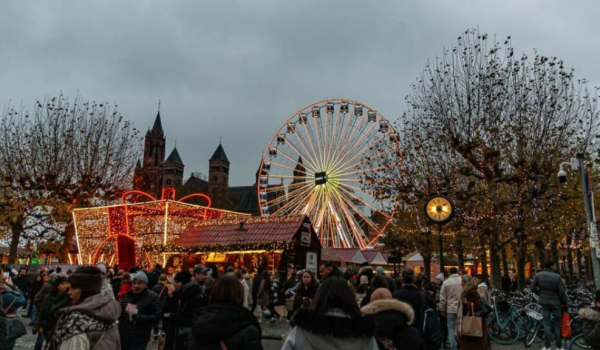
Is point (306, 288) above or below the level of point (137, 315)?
above

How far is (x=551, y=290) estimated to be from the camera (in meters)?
9.98

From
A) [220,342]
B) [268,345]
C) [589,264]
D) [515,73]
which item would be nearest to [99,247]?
[268,345]

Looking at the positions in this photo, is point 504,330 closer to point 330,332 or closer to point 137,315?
point 137,315

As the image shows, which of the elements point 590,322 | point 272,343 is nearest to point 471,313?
point 590,322

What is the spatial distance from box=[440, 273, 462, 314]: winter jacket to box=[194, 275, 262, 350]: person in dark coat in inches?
259

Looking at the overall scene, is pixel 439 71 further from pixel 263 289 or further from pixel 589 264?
pixel 589 264

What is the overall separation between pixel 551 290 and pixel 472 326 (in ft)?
10.2

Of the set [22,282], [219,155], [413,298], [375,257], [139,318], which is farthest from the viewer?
[219,155]

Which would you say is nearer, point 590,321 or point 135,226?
point 590,321

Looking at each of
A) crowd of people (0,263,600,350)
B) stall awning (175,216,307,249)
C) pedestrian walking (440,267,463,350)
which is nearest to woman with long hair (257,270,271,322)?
stall awning (175,216,307,249)

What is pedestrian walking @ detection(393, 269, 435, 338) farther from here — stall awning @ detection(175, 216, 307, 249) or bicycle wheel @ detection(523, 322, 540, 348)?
stall awning @ detection(175, 216, 307, 249)

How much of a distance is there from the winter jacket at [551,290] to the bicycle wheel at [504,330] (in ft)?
8.12

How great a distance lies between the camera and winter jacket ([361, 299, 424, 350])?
162 inches

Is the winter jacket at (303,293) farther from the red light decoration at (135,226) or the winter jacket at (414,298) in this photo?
the red light decoration at (135,226)
